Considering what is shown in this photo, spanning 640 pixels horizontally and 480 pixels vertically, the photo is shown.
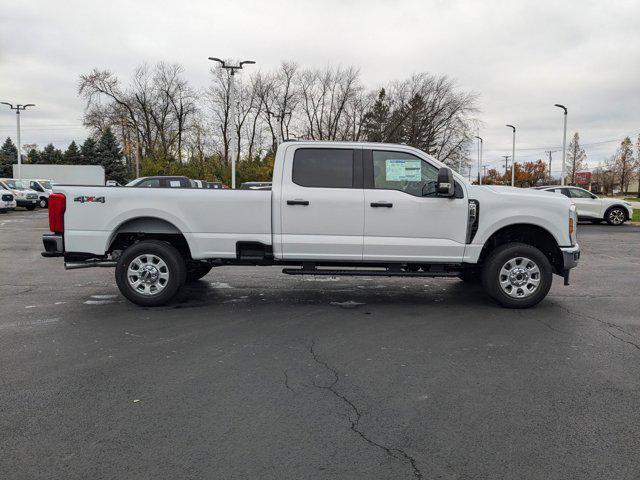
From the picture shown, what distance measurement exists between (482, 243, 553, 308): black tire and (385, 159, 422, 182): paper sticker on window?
143cm

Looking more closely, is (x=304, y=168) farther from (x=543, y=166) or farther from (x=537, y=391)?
(x=543, y=166)

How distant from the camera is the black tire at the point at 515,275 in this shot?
683 cm

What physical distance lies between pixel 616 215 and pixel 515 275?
61.9 ft

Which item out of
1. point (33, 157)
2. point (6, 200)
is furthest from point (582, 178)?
point (33, 157)

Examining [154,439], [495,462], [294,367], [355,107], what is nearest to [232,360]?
[294,367]

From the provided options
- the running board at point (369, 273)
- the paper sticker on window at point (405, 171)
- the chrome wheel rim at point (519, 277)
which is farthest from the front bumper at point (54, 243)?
the chrome wheel rim at point (519, 277)

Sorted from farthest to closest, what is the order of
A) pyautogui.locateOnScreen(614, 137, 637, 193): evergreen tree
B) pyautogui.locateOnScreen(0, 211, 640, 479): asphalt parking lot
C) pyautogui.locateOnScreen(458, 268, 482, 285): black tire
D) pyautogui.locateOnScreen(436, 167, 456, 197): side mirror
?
pyautogui.locateOnScreen(614, 137, 637, 193): evergreen tree → pyautogui.locateOnScreen(458, 268, 482, 285): black tire → pyautogui.locateOnScreen(436, 167, 456, 197): side mirror → pyautogui.locateOnScreen(0, 211, 640, 479): asphalt parking lot

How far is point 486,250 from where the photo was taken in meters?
7.23

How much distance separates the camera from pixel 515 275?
6879 mm

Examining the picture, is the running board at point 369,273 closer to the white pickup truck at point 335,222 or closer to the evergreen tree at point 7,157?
the white pickup truck at point 335,222

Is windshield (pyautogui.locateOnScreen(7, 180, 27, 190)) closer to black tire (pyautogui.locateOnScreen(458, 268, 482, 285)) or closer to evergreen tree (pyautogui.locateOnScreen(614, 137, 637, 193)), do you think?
black tire (pyautogui.locateOnScreen(458, 268, 482, 285))

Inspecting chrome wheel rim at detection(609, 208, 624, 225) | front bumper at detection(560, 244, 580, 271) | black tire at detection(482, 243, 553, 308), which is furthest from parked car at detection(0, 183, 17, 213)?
Result: chrome wheel rim at detection(609, 208, 624, 225)

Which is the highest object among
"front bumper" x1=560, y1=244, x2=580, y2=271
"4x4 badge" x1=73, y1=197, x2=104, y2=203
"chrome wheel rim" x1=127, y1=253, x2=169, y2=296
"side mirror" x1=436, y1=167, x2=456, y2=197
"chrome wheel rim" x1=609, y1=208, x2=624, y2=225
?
"side mirror" x1=436, y1=167, x2=456, y2=197

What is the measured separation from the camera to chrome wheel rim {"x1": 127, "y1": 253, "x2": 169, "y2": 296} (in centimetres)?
687
